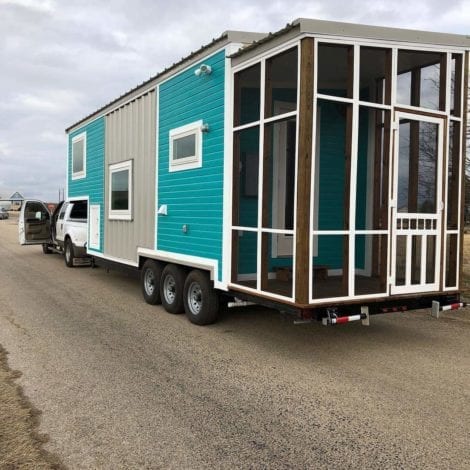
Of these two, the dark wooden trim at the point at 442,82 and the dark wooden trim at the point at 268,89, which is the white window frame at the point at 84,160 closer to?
the dark wooden trim at the point at 268,89

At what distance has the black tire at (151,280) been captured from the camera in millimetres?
8172

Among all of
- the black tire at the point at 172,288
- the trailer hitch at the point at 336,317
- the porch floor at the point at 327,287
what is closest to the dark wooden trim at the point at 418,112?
the porch floor at the point at 327,287

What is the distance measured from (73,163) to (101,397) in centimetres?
949

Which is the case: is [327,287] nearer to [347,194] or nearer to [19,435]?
[347,194]

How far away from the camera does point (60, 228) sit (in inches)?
578

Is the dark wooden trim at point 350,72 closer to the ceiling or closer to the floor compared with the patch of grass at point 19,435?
closer to the ceiling

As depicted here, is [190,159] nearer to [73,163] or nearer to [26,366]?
[26,366]

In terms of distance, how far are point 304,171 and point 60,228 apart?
11.2m

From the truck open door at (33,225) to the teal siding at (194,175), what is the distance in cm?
967

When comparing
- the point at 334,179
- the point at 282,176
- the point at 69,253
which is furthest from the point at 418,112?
the point at 69,253

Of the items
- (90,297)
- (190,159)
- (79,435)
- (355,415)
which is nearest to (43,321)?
(90,297)

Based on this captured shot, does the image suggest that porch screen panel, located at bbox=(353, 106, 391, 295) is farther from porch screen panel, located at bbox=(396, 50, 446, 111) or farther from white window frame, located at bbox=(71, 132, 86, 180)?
white window frame, located at bbox=(71, 132, 86, 180)

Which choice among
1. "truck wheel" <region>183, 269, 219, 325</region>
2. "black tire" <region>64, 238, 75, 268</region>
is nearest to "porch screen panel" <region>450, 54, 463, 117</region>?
"truck wheel" <region>183, 269, 219, 325</region>

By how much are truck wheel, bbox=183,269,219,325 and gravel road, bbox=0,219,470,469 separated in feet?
0.62
